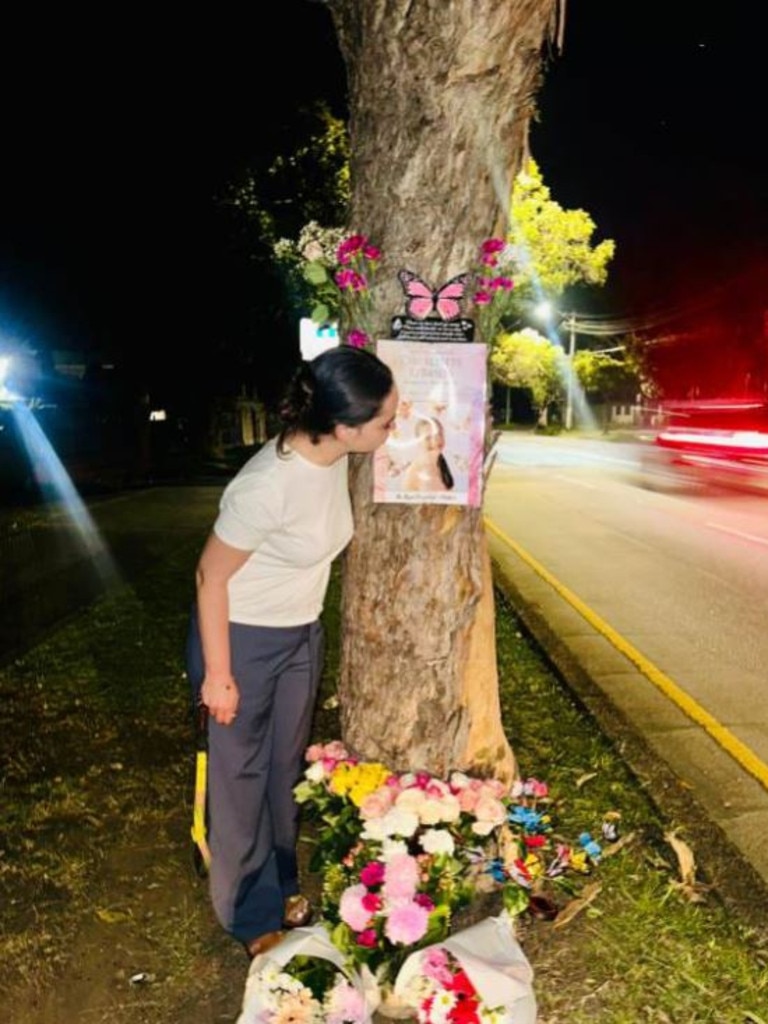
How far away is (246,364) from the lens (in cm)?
2248

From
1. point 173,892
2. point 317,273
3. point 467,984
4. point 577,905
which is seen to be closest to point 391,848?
point 467,984

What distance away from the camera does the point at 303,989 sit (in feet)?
8.19

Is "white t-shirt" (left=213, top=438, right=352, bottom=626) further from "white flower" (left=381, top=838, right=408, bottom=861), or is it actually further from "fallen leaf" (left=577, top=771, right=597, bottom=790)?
"fallen leaf" (left=577, top=771, right=597, bottom=790)

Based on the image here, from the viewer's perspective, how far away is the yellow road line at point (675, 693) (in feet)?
15.2

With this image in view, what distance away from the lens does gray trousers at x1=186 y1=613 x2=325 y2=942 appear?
2.76 m

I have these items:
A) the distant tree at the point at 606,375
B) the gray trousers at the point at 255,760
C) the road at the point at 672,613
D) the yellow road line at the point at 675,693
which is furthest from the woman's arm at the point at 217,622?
the distant tree at the point at 606,375

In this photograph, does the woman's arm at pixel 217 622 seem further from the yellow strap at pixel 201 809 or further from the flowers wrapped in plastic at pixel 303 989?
the flowers wrapped in plastic at pixel 303 989

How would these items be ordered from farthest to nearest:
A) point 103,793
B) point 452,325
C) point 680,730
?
point 680,730 < point 103,793 < point 452,325

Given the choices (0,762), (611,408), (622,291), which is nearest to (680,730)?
(0,762)

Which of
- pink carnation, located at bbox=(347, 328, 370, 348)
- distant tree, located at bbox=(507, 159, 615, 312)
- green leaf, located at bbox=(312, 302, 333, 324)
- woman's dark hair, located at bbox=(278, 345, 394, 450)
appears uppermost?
distant tree, located at bbox=(507, 159, 615, 312)

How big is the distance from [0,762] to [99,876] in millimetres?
1275

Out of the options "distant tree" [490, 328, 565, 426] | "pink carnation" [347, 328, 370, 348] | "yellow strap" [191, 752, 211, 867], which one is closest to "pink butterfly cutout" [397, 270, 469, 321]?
"pink carnation" [347, 328, 370, 348]

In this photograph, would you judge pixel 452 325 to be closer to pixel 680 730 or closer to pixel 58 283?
pixel 680 730

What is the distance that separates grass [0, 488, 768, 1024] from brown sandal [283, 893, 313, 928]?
222 mm
